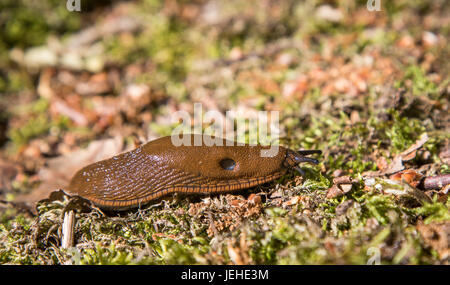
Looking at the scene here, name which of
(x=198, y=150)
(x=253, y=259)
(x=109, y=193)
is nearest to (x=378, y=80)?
(x=198, y=150)

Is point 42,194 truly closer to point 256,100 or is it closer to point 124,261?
point 124,261

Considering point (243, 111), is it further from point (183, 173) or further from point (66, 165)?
point (66, 165)

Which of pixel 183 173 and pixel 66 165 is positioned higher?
pixel 66 165

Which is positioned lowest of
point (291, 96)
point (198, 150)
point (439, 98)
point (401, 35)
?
point (198, 150)
